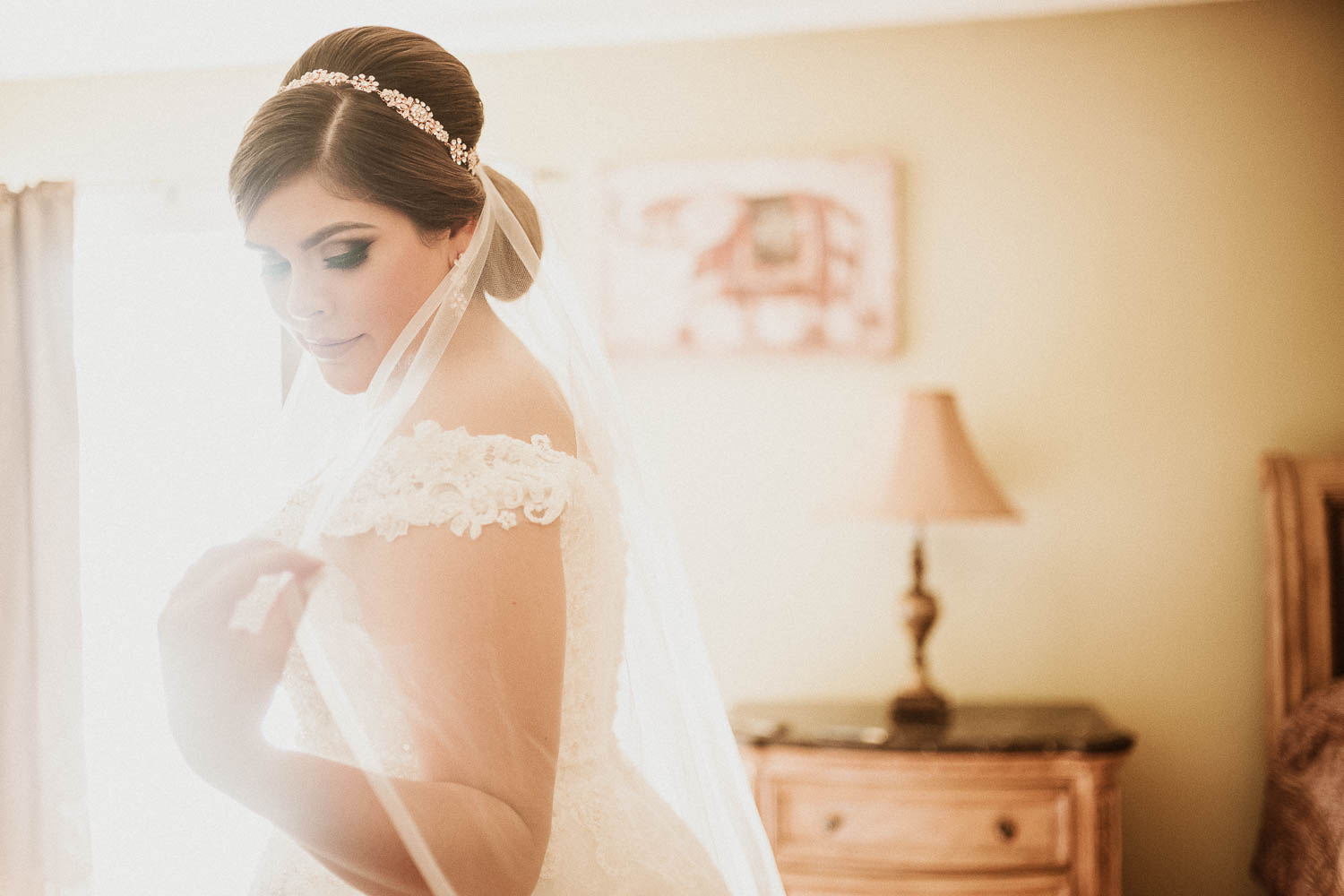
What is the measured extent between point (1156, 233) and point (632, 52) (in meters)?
1.57

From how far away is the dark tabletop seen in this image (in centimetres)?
246

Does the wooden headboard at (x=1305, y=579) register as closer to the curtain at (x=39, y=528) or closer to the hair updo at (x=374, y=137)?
the hair updo at (x=374, y=137)

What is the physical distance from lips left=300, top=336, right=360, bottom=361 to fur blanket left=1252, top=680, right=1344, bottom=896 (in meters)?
2.17

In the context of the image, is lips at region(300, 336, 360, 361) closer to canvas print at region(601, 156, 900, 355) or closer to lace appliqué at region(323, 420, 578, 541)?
lace appliqué at region(323, 420, 578, 541)

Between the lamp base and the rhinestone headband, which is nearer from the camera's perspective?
the rhinestone headband

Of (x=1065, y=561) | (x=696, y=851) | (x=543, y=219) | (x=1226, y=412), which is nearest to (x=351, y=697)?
(x=696, y=851)

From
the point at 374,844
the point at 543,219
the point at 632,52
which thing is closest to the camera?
the point at 374,844

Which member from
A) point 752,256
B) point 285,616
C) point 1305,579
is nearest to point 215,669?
point 285,616

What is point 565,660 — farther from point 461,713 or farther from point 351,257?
point 351,257

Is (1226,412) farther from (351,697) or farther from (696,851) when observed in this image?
(351,697)

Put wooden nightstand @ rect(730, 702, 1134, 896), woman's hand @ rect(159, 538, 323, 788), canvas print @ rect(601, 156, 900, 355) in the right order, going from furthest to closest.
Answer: canvas print @ rect(601, 156, 900, 355) → wooden nightstand @ rect(730, 702, 1134, 896) → woman's hand @ rect(159, 538, 323, 788)

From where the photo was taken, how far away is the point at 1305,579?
9.05 feet

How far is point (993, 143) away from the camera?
9.90 ft

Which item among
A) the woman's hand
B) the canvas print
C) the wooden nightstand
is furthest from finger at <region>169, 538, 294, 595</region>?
the canvas print
